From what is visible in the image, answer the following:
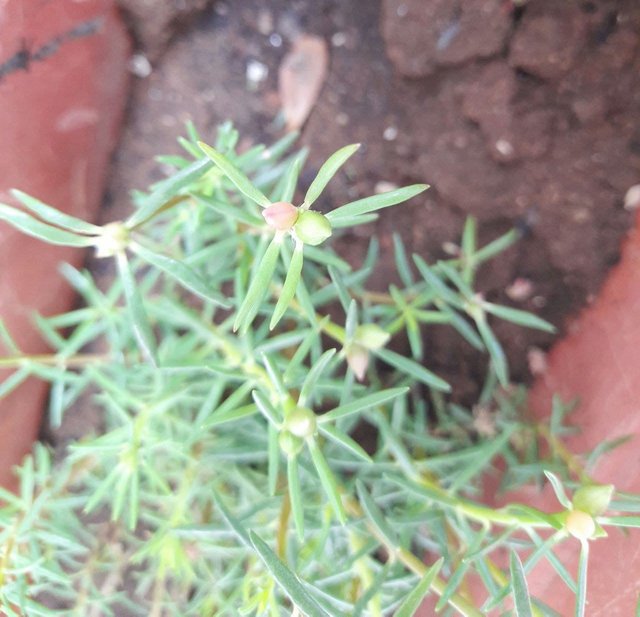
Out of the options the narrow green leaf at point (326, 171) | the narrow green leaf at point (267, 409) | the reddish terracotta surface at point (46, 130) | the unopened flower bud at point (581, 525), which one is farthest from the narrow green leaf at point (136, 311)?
the unopened flower bud at point (581, 525)

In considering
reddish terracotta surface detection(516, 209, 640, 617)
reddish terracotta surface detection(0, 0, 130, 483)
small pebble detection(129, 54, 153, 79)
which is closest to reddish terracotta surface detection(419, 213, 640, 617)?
reddish terracotta surface detection(516, 209, 640, 617)

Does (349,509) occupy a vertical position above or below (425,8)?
below

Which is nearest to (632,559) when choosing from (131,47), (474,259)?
(474,259)

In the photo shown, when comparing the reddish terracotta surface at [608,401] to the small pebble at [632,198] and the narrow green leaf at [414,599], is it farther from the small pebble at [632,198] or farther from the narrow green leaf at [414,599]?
the narrow green leaf at [414,599]

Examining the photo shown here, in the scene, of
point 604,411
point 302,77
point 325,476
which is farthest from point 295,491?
point 302,77

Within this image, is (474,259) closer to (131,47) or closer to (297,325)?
(297,325)
